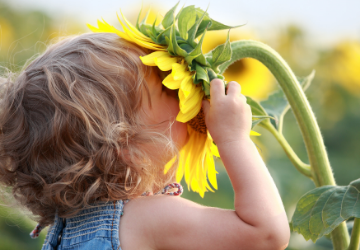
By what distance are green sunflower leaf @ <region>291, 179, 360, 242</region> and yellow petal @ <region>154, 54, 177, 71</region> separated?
1.39 ft

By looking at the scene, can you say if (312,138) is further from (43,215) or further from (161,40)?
(43,215)

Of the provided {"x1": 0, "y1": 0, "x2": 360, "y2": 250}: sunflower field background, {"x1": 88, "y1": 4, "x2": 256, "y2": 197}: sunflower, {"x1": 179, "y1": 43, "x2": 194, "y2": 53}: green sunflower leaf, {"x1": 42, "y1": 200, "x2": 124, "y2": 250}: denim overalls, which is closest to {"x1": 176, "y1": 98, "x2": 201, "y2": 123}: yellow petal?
{"x1": 88, "y1": 4, "x2": 256, "y2": 197}: sunflower

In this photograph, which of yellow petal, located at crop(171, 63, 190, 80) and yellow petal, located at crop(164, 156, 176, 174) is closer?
yellow petal, located at crop(171, 63, 190, 80)

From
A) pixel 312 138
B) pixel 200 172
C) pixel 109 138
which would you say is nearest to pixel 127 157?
pixel 109 138

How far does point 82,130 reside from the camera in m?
0.87

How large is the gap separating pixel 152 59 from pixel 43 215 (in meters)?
0.48

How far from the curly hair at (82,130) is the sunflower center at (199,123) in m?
0.07

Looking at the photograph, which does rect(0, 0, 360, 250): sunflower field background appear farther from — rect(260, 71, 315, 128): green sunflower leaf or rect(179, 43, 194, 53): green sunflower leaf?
rect(179, 43, 194, 53): green sunflower leaf

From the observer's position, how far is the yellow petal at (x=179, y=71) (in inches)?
29.9

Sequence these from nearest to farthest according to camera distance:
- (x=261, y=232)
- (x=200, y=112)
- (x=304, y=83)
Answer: (x=261, y=232) < (x=200, y=112) < (x=304, y=83)

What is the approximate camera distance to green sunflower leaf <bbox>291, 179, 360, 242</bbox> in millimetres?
819

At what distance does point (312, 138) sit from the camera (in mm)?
924

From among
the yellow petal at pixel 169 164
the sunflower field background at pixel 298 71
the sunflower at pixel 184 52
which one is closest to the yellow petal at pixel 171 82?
the sunflower at pixel 184 52

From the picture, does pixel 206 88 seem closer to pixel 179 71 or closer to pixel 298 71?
pixel 179 71
